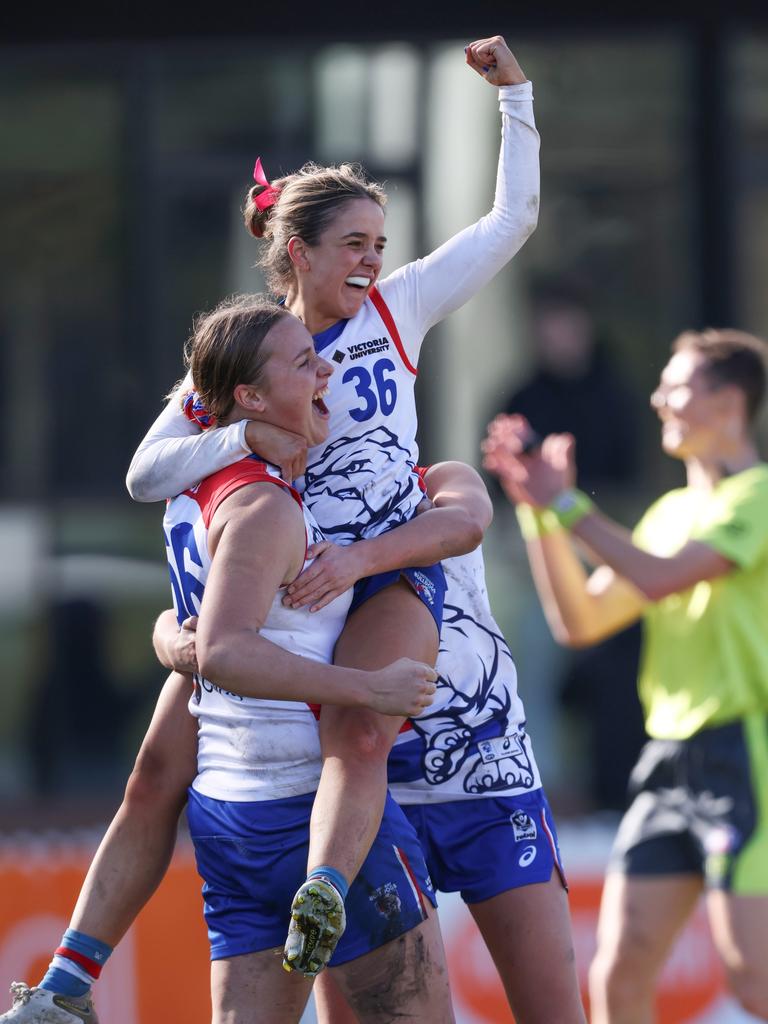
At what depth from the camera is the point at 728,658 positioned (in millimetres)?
4555

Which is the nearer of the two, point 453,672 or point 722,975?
point 453,672

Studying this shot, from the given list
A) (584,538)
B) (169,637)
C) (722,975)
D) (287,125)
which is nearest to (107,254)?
(287,125)

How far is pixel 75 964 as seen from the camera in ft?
10.3

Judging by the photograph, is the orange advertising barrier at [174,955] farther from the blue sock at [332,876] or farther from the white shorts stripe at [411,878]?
the blue sock at [332,876]

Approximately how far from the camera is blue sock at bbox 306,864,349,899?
275 centimetres

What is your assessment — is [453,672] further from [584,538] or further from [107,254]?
[107,254]

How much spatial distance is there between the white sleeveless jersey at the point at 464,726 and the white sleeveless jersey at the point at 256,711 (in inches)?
18.9

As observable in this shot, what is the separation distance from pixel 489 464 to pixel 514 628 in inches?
98.9

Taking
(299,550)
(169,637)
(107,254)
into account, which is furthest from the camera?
(107,254)

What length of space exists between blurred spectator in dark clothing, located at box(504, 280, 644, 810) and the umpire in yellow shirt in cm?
228

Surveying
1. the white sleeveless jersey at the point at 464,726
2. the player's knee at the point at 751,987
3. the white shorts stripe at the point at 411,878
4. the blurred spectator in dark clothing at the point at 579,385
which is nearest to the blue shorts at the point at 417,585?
the white sleeveless jersey at the point at 464,726

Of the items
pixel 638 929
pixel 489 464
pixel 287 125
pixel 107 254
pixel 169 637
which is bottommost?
pixel 638 929

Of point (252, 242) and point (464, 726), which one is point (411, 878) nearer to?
point (464, 726)

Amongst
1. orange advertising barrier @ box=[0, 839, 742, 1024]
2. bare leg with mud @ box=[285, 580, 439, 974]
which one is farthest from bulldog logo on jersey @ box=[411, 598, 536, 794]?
orange advertising barrier @ box=[0, 839, 742, 1024]
